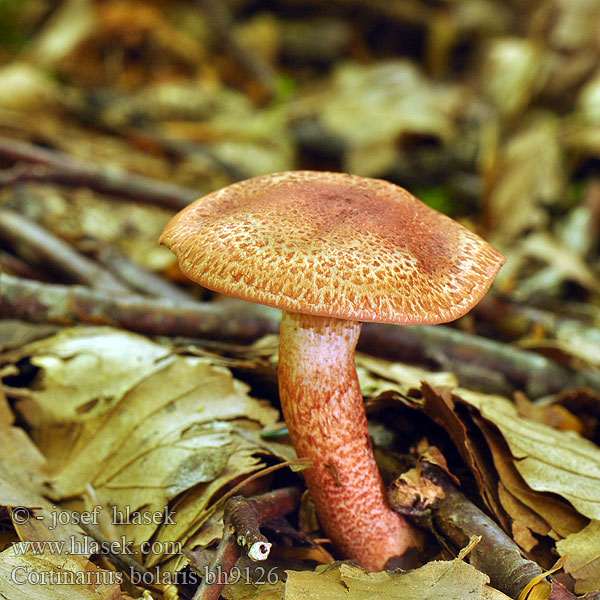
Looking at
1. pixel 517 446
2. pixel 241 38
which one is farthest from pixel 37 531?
pixel 241 38

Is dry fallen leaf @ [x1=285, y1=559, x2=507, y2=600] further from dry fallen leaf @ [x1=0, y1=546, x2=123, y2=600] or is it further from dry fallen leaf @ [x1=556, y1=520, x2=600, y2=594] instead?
dry fallen leaf @ [x1=0, y1=546, x2=123, y2=600]

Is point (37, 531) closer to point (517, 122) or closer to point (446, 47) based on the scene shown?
point (517, 122)

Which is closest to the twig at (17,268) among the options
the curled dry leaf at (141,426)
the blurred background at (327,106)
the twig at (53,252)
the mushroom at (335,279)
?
the twig at (53,252)

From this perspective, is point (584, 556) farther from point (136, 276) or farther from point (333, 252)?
point (136, 276)

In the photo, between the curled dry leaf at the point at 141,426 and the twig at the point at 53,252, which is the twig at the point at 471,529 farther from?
the twig at the point at 53,252

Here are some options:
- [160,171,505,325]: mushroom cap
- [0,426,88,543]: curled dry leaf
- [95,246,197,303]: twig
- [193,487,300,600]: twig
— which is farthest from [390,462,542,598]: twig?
[95,246,197,303]: twig

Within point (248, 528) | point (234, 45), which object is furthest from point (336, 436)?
point (234, 45)
